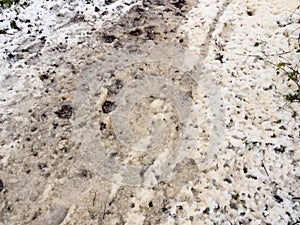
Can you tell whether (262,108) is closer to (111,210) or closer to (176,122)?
(176,122)

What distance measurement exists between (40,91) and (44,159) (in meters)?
1.16

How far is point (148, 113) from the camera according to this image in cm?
471

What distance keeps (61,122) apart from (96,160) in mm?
794

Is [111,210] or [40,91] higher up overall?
[40,91]

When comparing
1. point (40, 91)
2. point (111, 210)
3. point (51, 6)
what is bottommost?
point (111, 210)

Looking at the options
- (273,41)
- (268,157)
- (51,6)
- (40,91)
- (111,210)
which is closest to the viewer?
(111,210)

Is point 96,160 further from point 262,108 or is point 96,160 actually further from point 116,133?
point 262,108

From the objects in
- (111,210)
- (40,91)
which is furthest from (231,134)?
(40,91)

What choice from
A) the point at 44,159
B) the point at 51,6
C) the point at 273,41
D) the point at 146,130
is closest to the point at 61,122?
the point at 44,159

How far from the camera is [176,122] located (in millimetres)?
4594

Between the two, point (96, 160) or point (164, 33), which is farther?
point (164, 33)

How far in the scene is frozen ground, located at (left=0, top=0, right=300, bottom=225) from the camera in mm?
3863

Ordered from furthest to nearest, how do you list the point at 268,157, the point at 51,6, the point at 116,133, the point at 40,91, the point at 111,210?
the point at 51,6 < the point at 40,91 < the point at 116,133 < the point at 268,157 < the point at 111,210

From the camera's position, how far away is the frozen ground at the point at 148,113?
3.86 m
